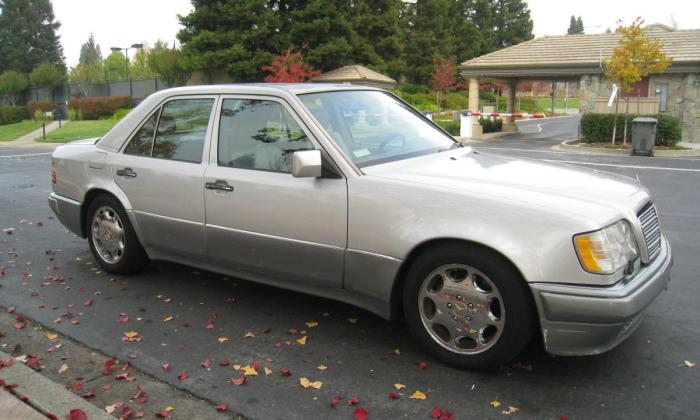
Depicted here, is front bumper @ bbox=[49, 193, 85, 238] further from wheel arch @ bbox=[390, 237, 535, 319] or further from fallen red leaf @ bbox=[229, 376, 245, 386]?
wheel arch @ bbox=[390, 237, 535, 319]

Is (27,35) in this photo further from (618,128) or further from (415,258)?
(415,258)

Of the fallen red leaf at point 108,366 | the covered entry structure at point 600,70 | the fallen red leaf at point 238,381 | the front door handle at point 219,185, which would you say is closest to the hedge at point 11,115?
the covered entry structure at point 600,70

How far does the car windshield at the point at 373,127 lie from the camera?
4.14 meters

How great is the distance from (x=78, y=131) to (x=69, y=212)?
3143 cm

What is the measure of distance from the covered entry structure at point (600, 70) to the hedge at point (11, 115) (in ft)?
118

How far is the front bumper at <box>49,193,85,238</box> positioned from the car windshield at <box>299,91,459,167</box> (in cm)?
270

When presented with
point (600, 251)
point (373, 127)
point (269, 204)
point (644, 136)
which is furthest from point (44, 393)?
point (644, 136)

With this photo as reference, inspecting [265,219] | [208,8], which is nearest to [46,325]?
[265,219]

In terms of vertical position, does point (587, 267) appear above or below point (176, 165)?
below

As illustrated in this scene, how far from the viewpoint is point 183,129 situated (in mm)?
4914

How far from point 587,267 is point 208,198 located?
2677 millimetres

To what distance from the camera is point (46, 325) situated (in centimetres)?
442

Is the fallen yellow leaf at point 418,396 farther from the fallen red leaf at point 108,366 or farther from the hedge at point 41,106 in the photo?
the hedge at point 41,106

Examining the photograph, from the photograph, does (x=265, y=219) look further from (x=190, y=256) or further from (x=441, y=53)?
(x=441, y=53)
